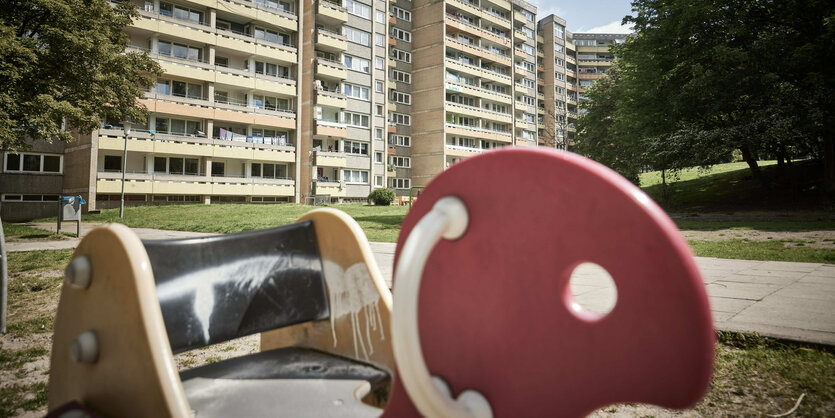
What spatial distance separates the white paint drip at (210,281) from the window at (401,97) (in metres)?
47.8

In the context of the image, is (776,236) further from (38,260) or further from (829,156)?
(38,260)

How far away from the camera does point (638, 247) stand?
0.75 m

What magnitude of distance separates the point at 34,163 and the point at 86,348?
36.8m

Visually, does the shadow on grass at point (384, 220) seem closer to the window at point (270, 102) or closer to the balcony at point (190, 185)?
the balcony at point (190, 185)

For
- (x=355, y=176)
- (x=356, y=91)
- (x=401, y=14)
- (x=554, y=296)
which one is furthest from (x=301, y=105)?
(x=554, y=296)

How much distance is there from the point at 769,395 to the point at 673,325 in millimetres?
2349

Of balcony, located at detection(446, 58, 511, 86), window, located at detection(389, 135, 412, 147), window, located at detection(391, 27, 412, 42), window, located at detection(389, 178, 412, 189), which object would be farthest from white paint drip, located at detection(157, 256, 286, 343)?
window, located at detection(391, 27, 412, 42)

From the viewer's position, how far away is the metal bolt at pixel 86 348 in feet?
4.39

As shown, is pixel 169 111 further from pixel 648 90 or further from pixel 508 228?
pixel 508 228

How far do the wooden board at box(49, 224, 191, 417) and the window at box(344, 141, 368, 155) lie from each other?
3936cm

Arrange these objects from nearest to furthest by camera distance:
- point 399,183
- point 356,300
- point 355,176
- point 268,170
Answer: point 356,300, point 268,170, point 355,176, point 399,183

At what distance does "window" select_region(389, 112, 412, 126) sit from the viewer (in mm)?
48000

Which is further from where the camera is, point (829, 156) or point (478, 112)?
point (478, 112)

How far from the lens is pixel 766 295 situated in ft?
15.5
